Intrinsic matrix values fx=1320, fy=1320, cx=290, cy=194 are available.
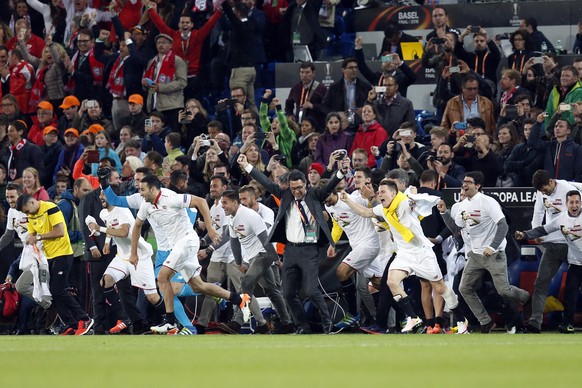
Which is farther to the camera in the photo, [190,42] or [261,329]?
[190,42]

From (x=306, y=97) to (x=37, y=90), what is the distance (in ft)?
19.3

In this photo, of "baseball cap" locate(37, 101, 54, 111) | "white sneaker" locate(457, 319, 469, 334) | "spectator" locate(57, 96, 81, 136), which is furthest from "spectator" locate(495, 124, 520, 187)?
"baseball cap" locate(37, 101, 54, 111)

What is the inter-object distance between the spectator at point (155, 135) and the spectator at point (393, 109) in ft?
12.2

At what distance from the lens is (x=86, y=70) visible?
79.9ft

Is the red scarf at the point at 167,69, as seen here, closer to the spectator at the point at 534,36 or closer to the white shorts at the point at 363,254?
the spectator at the point at 534,36

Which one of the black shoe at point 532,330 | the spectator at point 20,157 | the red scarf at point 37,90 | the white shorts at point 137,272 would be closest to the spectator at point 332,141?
the white shorts at point 137,272

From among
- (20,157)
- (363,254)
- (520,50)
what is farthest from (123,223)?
(520,50)

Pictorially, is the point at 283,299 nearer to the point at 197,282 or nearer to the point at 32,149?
the point at 197,282

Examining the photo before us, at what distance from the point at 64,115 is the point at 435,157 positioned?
8.49 m

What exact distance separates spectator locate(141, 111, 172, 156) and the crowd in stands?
0.03m

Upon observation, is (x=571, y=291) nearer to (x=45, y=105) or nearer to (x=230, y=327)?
(x=230, y=327)

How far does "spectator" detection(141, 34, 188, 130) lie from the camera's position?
74.6 ft

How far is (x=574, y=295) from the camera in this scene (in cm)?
1675
